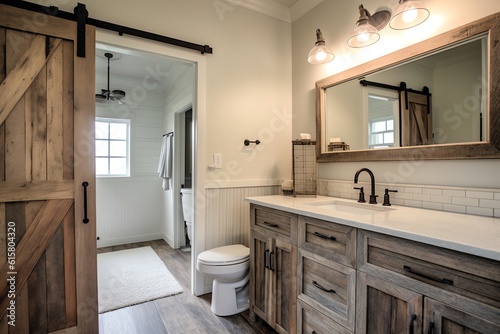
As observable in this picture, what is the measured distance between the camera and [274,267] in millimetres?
1774

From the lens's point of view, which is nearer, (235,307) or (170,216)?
(235,307)

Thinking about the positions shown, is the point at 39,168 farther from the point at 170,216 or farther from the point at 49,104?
the point at 170,216

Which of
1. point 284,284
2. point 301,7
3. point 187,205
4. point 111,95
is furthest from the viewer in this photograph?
point 187,205

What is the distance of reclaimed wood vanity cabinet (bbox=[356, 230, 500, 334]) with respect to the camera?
0.84m

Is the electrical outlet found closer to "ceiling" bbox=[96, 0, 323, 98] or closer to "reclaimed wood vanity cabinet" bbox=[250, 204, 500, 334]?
"reclaimed wood vanity cabinet" bbox=[250, 204, 500, 334]

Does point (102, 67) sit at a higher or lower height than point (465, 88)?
higher

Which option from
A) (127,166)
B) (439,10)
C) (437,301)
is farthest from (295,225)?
(127,166)

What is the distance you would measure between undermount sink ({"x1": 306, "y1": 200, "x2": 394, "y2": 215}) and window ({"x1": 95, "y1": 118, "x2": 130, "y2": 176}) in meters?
3.36

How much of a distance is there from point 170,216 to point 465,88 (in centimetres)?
369

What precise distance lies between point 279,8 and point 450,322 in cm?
290

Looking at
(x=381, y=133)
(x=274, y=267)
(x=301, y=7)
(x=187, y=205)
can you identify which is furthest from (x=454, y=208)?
(x=187, y=205)

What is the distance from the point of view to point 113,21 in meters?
1.93

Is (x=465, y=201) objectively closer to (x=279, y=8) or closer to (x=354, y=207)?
(x=354, y=207)

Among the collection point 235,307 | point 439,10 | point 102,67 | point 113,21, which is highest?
point 102,67
